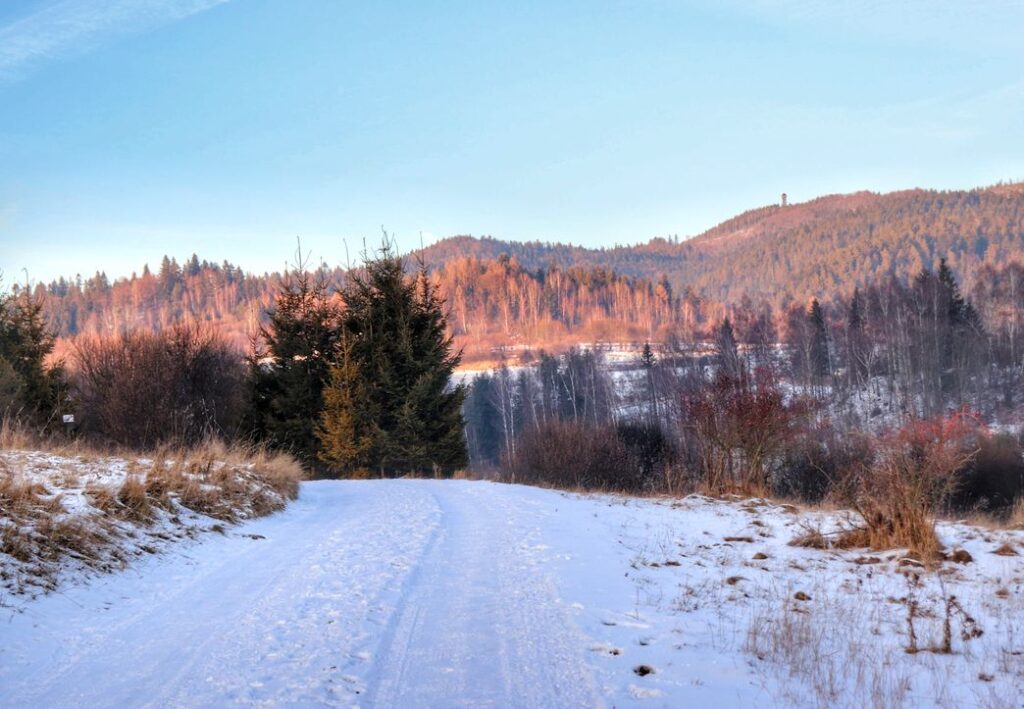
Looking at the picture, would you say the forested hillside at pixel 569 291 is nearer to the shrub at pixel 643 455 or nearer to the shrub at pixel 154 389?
the shrub at pixel 643 455

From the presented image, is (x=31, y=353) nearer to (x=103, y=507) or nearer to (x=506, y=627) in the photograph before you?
(x=103, y=507)

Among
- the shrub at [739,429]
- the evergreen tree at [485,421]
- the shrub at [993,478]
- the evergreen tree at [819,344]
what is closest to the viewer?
the shrub at [739,429]

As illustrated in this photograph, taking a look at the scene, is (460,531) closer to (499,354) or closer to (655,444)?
(655,444)

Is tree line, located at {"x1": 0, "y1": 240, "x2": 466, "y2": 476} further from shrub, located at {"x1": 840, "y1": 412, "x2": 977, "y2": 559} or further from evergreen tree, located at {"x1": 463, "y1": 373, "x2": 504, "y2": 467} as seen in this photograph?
evergreen tree, located at {"x1": 463, "y1": 373, "x2": 504, "y2": 467}

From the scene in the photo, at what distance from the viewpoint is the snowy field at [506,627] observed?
4.11m

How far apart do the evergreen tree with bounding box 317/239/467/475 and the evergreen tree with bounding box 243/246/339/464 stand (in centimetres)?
125

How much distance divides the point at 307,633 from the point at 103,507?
13.2 ft

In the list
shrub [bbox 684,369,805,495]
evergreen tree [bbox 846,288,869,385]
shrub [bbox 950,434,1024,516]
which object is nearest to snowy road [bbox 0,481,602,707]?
shrub [bbox 684,369,805,495]

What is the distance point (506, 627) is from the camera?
522cm

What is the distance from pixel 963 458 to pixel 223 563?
11.2 m

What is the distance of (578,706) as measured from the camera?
3.91m

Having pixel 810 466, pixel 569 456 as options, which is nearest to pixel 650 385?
pixel 810 466

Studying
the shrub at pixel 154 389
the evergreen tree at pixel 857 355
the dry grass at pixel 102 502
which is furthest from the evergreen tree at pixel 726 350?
the dry grass at pixel 102 502

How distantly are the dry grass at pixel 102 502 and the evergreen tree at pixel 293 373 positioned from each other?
50.2ft
